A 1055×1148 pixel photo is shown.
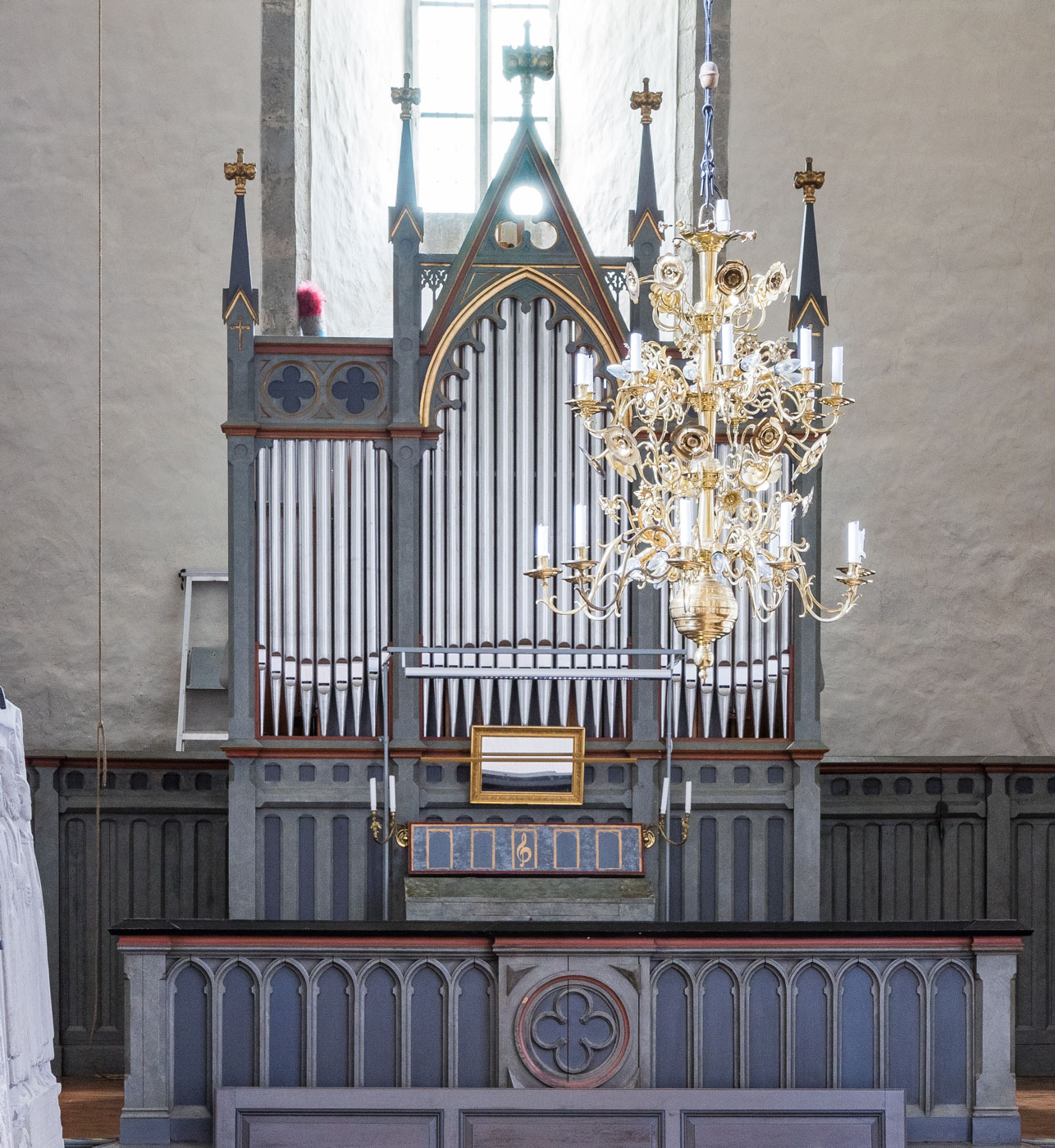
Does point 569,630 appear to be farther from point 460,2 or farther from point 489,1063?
point 460,2

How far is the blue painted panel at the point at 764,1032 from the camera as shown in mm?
7031

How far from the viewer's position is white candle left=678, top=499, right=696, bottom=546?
5.41 meters

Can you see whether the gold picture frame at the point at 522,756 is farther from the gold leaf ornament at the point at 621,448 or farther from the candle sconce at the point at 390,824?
the gold leaf ornament at the point at 621,448

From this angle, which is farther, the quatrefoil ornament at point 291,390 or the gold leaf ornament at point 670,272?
the quatrefoil ornament at point 291,390

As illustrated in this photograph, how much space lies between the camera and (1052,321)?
10430 millimetres

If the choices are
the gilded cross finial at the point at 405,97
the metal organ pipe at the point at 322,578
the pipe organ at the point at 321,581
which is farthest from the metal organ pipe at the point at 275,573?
the gilded cross finial at the point at 405,97

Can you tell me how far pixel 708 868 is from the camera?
8.52 meters

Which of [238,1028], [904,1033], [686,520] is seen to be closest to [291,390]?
[238,1028]

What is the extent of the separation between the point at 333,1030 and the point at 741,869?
2.49 metres

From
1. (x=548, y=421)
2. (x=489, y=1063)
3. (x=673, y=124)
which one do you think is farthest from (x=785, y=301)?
(x=489, y=1063)

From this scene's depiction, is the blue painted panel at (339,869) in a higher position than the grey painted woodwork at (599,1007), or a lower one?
higher

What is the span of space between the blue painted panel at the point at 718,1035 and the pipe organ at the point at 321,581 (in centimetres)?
233

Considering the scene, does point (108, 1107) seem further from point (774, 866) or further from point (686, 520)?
point (686, 520)

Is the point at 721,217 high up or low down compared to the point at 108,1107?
up
